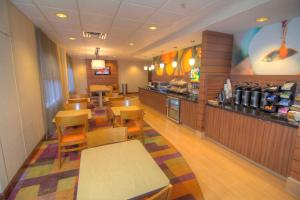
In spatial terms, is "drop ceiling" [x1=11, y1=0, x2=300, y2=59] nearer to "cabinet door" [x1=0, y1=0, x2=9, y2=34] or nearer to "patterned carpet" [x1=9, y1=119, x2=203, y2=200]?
"cabinet door" [x1=0, y1=0, x2=9, y2=34]

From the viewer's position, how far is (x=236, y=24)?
2.75 m

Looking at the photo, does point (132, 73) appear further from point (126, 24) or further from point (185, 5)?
point (185, 5)

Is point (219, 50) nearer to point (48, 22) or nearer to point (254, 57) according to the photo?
point (254, 57)

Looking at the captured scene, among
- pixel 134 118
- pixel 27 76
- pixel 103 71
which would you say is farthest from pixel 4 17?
pixel 103 71

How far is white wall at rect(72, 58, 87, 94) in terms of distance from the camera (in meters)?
9.78

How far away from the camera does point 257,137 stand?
7.90 ft

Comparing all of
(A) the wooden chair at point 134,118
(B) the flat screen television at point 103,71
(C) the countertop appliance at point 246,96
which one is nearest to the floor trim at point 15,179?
(A) the wooden chair at point 134,118

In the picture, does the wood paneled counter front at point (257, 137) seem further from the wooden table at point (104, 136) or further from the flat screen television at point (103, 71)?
the flat screen television at point (103, 71)

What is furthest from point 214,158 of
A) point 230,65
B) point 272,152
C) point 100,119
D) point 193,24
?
point 100,119

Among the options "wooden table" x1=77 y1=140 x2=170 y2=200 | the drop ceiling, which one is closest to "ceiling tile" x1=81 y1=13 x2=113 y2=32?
the drop ceiling

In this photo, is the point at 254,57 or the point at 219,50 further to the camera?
the point at 219,50

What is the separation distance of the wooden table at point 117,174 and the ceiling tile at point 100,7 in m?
2.09

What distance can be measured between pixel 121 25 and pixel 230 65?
2.70 metres

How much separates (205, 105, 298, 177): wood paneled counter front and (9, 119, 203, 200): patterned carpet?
1073 millimetres
